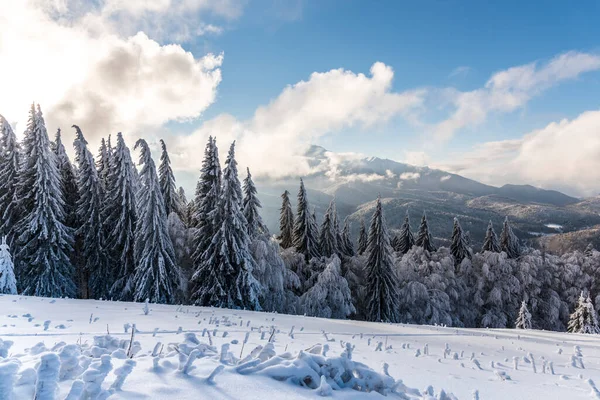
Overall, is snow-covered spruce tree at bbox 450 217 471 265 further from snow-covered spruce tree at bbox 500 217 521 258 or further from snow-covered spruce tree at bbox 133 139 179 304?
snow-covered spruce tree at bbox 133 139 179 304

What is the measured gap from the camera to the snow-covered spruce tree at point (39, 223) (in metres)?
21.9

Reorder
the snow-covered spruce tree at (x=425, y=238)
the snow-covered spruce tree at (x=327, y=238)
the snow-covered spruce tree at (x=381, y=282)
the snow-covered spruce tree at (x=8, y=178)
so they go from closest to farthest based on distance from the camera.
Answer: the snow-covered spruce tree at (x=8, y=178), the snow-covered spruce tree at (x=381, y=282), the snow-covered spruce tree at (x=327, y=238), the snow-covered spruce tree at (x=425, y=238)

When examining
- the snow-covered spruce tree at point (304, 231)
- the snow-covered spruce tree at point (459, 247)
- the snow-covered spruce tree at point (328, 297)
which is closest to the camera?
the snow-covered spruce tree at point (328, 297)

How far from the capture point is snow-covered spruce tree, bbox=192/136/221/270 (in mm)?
21753

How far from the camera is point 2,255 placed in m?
15.5

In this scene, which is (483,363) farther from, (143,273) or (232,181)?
(143,273)

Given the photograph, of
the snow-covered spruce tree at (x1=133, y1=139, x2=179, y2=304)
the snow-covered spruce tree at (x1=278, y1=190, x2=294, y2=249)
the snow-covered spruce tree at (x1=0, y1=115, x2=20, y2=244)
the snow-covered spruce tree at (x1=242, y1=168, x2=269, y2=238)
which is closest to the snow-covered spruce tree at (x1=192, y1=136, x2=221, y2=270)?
the snow-covered spruce tree at (x1=133, y1=139, x2=179, y2=304)

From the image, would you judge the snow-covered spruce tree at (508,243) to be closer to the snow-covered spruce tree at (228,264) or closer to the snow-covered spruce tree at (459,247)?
the snow-covered spruce tree at (459,247)

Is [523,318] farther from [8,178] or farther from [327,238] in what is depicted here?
[8,178]

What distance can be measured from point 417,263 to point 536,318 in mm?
13306

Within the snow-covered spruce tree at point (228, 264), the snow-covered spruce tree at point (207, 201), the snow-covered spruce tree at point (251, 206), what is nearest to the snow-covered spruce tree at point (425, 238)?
the snow-covered spruce tree at point (251, 206)

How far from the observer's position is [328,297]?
26.3m

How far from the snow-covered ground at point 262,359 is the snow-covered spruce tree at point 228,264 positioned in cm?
1058

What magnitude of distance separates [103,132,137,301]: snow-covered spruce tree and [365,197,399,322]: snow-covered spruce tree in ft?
61.6
